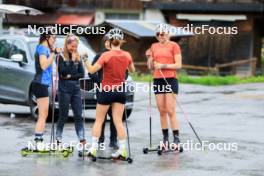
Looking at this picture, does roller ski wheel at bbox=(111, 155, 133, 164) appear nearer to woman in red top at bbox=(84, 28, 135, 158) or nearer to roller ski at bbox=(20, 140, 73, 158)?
woman in red top at bbox=(84, 28, 135, 158)

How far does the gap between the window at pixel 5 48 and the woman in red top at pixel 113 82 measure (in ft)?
22.1

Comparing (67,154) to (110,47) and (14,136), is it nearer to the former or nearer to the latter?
(110,47)

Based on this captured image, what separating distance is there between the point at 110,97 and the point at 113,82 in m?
0.22

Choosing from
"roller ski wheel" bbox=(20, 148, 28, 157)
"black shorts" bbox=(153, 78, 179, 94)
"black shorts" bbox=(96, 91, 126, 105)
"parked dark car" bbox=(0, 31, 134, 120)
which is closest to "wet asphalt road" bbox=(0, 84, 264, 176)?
"roller ski wheel" bbox=(20, 148, 28, 157)

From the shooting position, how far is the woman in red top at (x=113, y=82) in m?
11.2

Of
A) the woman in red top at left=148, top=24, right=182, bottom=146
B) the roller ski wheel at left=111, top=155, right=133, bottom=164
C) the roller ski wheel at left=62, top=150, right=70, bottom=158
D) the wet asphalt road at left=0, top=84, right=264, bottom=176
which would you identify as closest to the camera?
the wet asphalt road at left=0, top=84, right=264, bottom=176

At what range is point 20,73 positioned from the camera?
1702cm

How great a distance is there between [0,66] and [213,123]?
188 inches

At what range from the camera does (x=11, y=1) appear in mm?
48094

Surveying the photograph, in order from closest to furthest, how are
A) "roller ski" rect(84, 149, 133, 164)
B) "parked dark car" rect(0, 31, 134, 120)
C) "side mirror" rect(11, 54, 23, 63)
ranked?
"roller ski" rect(84, 149, 133, 164)
"side mirror" rect(11, 54, 23, 63)
"parked dark car" rect(0, 31, 134, 120)

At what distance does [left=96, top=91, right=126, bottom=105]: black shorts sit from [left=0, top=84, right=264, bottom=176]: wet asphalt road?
2.79 ft

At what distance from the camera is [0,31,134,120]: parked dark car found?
16719 mm

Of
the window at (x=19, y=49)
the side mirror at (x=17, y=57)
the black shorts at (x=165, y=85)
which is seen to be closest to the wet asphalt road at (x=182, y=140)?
the black shorts at (x=165, y=85)

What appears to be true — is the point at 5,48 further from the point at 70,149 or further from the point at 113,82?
the point at 113,82
